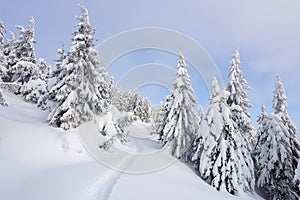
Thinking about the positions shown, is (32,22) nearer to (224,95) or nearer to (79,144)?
(79,144)

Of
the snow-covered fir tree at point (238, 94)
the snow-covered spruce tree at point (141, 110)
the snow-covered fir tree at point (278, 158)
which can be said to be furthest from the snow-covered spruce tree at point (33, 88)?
the snow-covered spruce tree at point (141, 110)

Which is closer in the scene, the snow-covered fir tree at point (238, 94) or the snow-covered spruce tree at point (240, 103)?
the snow-covered spruce tree at point (240, 103)

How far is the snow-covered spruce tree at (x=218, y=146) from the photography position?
2191cm

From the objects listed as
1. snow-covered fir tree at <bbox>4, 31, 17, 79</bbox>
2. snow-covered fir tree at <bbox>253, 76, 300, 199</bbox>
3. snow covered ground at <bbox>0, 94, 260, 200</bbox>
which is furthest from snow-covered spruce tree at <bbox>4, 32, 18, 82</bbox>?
snow-covered fir tree at <bbox>253, 76, 300, 199</bbox>

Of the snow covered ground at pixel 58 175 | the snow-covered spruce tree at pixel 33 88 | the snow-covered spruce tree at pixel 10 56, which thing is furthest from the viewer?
the snow-covered spruce tree at pixel 10 56

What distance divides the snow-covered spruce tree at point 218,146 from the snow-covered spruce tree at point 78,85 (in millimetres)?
10249

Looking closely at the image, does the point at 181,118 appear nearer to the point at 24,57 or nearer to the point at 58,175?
the point at 58,175

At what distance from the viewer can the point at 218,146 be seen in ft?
75.4

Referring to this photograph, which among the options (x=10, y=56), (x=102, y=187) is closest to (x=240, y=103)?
(x=102, y=187)

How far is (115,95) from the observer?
7788 cm

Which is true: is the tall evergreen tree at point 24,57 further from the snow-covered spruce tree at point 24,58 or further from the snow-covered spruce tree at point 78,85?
the snow-covered spruce tree at point 78,85

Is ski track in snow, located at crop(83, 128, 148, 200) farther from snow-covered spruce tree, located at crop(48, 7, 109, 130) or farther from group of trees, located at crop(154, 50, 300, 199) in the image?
group of trees, located at crop(154, 50, 300, 199)

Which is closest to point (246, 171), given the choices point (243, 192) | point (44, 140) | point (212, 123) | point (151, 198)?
point (243, 192)

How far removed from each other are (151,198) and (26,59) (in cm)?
3375
